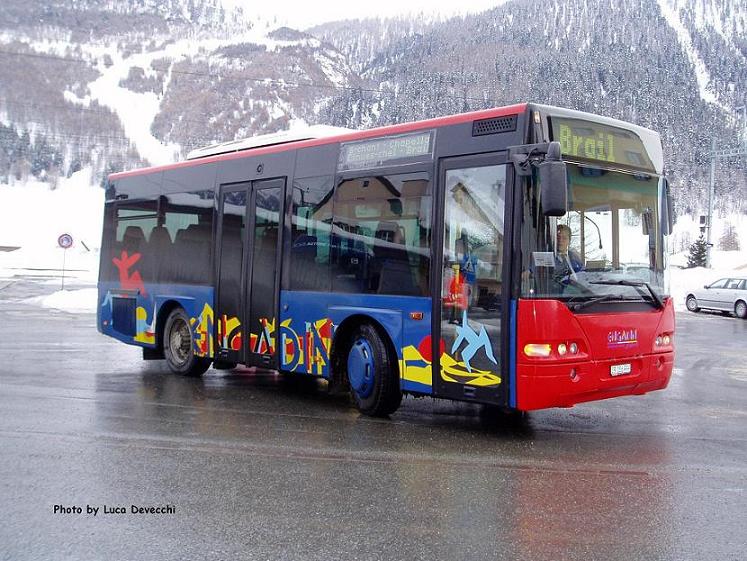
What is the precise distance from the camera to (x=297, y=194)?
956 centimetres

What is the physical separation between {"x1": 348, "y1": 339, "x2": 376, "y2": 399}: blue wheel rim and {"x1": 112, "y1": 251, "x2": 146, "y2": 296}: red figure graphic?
4.60 m

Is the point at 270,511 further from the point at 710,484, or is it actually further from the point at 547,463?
the point at 710,484

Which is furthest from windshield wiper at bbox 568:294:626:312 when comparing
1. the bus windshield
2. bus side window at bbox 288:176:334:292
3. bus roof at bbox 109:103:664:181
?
bus side window at bbox 288:176:334:292

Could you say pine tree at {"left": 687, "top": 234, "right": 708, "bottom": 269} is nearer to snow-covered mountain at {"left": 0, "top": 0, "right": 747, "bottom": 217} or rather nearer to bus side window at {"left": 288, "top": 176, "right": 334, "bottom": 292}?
bus side window at {"left": 288, "top": 176, "right": 334, "bottom": 292}

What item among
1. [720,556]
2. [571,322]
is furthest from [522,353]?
[720,556]

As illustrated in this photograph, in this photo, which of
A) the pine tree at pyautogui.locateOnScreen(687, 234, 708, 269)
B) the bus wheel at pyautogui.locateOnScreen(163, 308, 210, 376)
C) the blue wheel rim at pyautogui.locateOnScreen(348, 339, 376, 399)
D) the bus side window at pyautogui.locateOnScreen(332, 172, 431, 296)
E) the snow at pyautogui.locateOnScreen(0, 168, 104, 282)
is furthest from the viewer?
the snow at pyautogui.locateOnScreen(0, 168, 104, 282)

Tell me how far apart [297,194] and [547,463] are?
429cm

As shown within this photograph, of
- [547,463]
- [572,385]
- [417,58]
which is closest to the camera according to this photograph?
[547,463]

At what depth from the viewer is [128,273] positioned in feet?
40.7

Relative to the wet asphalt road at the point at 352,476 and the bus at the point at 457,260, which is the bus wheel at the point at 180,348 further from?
the bus at the point at 457,260

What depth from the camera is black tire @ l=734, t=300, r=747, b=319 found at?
26828 millimetres

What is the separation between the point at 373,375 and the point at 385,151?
223cm

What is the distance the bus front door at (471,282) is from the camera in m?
7.27

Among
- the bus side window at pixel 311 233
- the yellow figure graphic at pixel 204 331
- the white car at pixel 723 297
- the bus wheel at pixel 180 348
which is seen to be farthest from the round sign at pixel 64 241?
the bus side window at pixel 311 233
